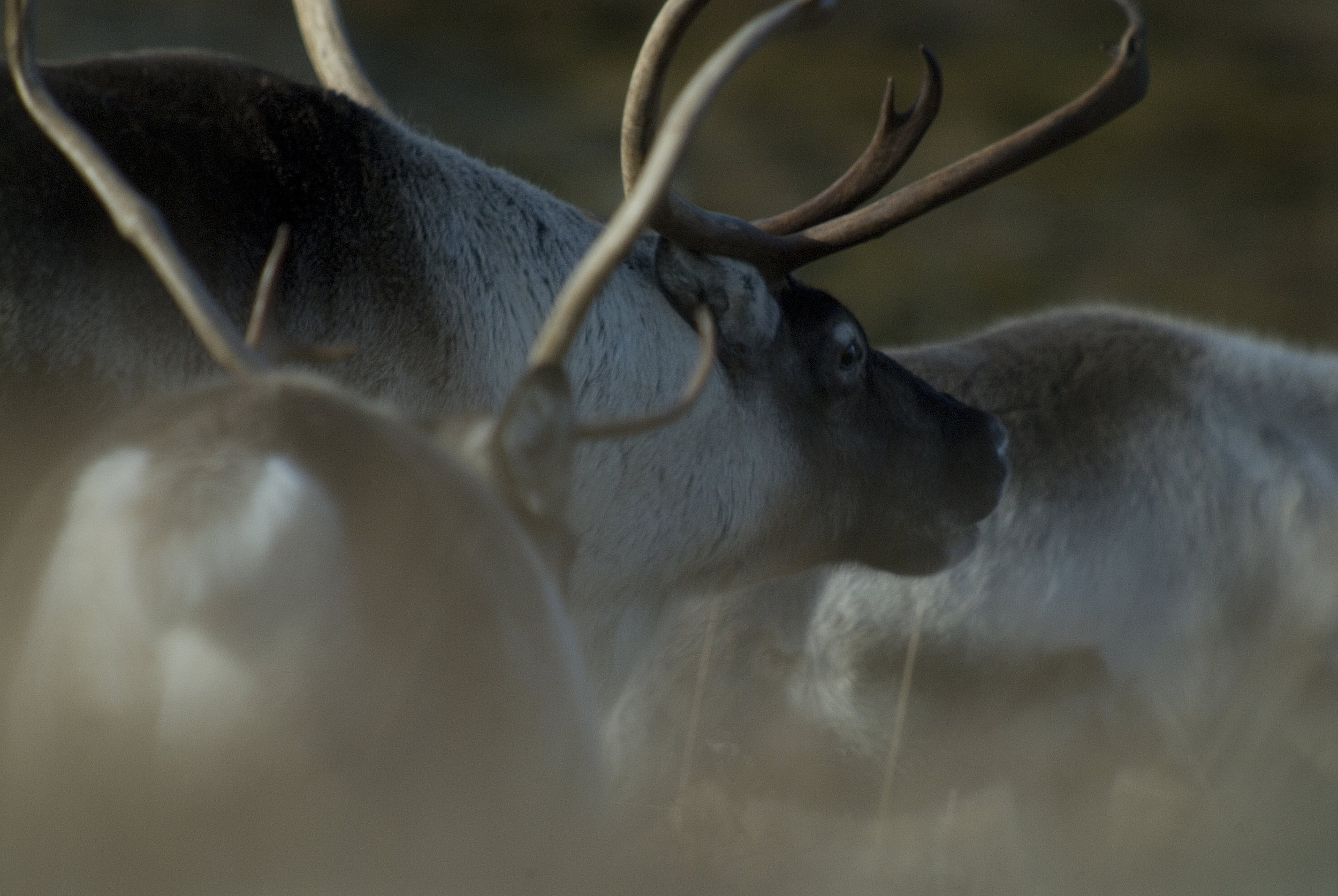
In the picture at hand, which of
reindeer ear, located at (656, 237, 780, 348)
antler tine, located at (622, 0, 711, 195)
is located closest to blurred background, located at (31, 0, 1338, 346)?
reindeer ear, located at (656, 237, 780, 348)

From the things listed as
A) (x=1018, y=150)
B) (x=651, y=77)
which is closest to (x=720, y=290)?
(x=651, y=77)

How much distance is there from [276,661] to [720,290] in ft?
4.33

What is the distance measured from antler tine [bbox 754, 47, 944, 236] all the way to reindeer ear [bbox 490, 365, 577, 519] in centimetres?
123

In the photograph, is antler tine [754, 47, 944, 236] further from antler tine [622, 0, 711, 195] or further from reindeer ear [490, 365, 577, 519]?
reindeer ear [490, 365, 577, 519]

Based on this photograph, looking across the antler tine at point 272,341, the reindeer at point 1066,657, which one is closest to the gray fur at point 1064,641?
the reindeer at point 1066,657

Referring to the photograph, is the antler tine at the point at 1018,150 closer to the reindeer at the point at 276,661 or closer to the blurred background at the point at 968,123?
the reindeer at the point at 276,661

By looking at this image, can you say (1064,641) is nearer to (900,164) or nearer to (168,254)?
(900,164)

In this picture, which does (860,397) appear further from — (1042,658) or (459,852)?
(459,852)

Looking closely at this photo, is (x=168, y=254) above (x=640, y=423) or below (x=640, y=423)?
above

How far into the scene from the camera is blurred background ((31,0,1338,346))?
715cm

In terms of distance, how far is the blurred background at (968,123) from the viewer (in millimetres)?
7152

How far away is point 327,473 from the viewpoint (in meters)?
0.90

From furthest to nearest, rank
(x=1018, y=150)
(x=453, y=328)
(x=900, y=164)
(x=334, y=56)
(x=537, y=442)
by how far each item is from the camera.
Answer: (x=334, y=56), (x=900, y=164), (x=1018, y=150), (x=453, y=328), (x=537, y=442)

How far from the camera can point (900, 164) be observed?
2.23 m
